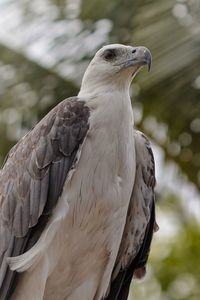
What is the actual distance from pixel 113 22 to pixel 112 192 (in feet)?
14.6

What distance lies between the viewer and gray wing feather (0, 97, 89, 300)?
9539 millimetres

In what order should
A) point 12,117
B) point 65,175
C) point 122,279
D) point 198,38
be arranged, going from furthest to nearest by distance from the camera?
point 12,117
point 198,38
point 122,279
point 65,175

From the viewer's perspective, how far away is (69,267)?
9773mm

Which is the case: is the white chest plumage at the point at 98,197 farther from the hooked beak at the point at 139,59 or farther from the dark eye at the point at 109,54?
the dark eye at the point at 109,54

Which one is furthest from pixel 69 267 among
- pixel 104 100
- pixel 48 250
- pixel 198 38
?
pixel 198 38

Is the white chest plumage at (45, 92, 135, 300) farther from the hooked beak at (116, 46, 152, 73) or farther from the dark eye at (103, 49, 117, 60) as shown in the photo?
A: the dark eye at (103, 49, 117, 60)

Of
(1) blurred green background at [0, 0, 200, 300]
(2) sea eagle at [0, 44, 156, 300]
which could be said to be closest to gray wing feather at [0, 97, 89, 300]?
(2) sea eagle at [0, 44, 156, 300]

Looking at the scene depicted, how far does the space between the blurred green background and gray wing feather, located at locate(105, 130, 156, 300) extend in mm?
Result: 2517

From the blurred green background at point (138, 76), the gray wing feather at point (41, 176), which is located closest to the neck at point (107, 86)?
the gray wing feather at point (41, 176)

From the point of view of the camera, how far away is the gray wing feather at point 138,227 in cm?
995

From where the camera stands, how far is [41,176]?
31.6 feet

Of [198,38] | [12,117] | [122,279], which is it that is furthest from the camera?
[12,117]

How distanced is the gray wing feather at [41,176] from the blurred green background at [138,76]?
286 cm

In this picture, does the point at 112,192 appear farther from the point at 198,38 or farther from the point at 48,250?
the point at 198,38
